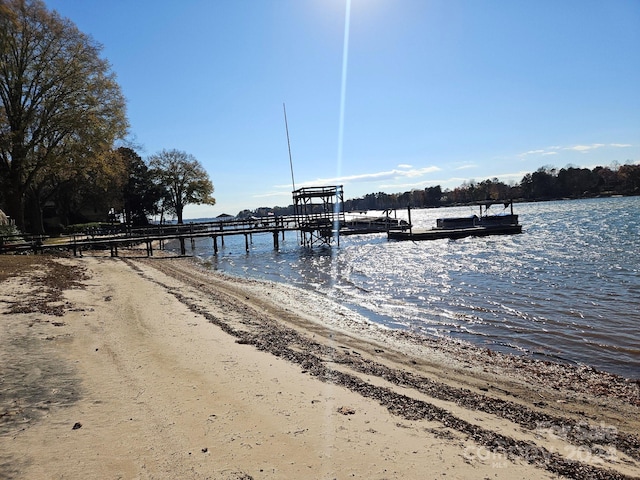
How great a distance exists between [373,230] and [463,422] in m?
47.9

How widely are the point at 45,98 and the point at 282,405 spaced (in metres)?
30.0

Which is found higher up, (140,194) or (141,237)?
(140,194)

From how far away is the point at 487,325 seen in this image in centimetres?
1041

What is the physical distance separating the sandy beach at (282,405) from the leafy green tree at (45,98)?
71.8 feet

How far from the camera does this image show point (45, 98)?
2623 cm

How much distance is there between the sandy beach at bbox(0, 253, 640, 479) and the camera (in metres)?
3.72

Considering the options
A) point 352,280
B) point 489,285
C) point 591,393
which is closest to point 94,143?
point 352,280

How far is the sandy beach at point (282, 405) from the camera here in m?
3.72

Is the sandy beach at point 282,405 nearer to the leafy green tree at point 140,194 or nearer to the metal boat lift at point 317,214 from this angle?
the metal boat lift at point 317,214

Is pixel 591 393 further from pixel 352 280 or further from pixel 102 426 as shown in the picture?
pixel 352 280

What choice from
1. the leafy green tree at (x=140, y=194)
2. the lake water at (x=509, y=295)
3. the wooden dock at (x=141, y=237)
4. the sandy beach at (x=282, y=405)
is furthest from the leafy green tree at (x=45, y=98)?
the leafy green tree at (x=140, y=194)

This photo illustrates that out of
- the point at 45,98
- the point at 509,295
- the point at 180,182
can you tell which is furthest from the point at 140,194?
the point at 509,295

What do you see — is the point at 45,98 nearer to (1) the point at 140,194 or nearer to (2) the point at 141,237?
(2) the point at 141,237

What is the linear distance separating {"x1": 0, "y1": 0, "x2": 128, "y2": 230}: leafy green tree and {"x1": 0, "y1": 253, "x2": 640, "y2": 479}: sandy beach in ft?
71.8
